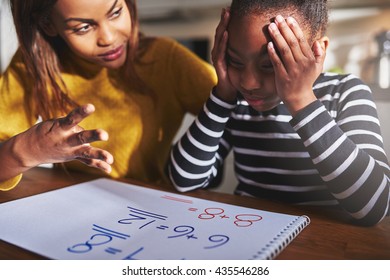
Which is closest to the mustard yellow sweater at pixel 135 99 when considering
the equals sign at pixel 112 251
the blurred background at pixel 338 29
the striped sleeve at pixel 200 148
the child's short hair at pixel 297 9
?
the striped sleeve at pixel 200 148

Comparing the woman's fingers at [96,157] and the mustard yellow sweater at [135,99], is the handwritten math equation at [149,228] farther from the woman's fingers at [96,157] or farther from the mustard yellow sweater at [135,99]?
the mustard yellow sweater at [135,99]

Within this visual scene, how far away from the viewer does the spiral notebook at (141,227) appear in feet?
1.12

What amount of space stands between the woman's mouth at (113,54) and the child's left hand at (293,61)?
0.95 ft

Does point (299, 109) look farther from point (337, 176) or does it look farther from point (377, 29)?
point (377, 29)

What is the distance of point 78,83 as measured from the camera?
0.72 meters

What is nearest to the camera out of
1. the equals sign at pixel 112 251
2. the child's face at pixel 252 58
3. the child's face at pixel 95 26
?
the equals sign at pixel 112 251

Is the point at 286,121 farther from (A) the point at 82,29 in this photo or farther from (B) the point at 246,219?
(A) the point at 82,29

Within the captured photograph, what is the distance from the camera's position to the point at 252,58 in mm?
452

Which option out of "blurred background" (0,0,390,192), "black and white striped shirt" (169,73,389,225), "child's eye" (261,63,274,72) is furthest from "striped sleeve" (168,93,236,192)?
"blurred background" (0,0,390,192)

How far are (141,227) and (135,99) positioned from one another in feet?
1.18

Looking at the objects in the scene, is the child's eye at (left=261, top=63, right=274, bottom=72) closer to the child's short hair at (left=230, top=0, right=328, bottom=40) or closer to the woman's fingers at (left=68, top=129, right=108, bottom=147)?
the child's short hair at (left=230, top=0, right=328, bottom=40)

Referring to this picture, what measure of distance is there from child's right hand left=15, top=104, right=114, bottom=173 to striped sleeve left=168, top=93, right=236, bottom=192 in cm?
15

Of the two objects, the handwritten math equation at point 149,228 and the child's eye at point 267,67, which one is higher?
the child's eye at point 267,67
